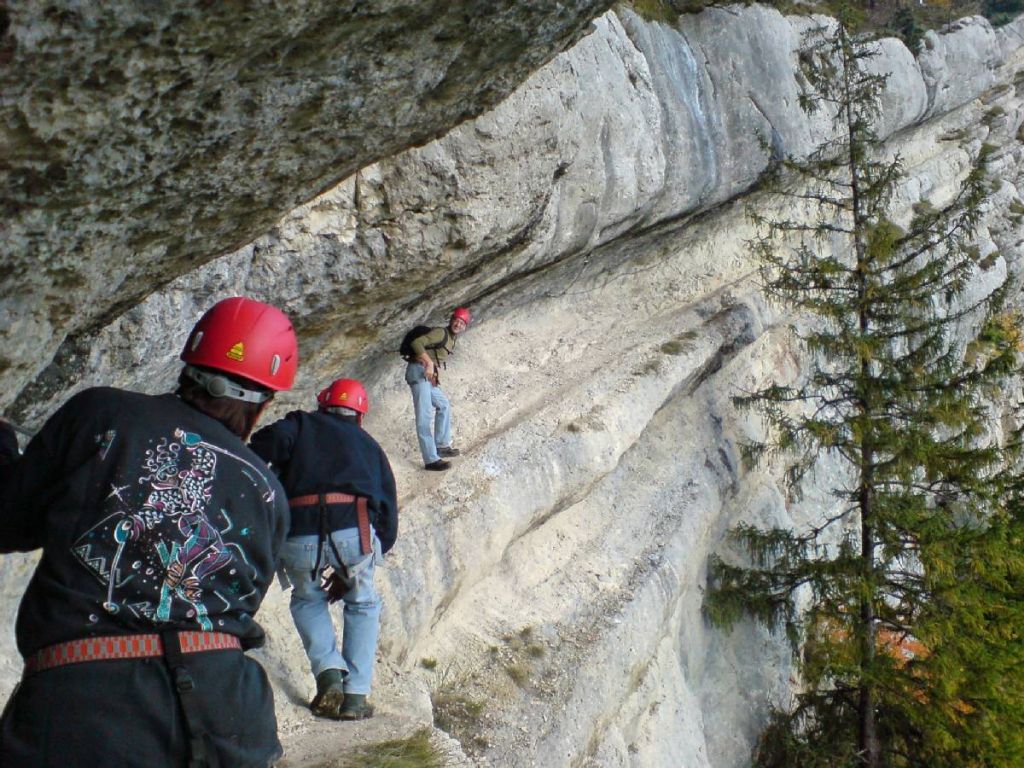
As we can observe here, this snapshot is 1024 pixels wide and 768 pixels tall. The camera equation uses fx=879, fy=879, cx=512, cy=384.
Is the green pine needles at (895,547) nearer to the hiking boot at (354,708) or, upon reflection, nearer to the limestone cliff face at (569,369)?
the limestone cliff face at (569,369)

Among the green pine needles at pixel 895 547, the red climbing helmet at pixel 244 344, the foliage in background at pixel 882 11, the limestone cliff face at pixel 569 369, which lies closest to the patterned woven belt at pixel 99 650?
the red climbing helmet at pixel 244 344

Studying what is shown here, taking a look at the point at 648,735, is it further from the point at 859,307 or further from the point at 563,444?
the point at 859,307

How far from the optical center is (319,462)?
5004 mm

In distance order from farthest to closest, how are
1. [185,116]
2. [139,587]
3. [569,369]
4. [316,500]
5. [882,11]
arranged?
[882,11] → [569,369] → [316,500] → [185,116] → [139,587]

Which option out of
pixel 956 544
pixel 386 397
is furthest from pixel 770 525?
pixel 386 397

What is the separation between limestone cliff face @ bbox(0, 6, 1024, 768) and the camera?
7.71m

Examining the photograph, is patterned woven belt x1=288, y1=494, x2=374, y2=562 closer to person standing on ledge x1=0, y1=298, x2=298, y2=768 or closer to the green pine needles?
person standing on ledge x1=0, y1=298, x2=298, y2=768

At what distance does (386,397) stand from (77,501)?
7859mm

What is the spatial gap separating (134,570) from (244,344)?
3.01ft

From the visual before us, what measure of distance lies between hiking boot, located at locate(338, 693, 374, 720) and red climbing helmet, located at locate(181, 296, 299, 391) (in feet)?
9.40

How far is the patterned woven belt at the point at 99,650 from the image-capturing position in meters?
2.41

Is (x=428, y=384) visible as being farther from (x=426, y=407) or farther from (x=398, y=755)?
(x=398, y=755)

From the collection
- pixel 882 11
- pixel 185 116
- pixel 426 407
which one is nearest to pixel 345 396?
pixel 185 116

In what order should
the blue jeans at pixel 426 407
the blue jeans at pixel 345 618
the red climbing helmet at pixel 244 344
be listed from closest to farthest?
1. the red climbing helmet at pixel 244 344
2. the blue jeans at pixel 345 618
3. the blue jeans at pixel 426 407
